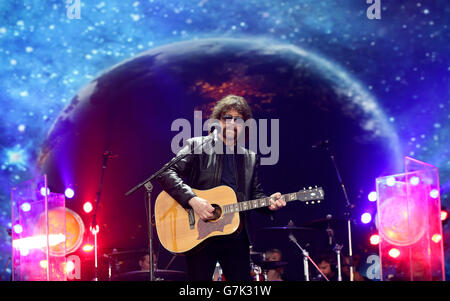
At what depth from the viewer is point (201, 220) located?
3781mm

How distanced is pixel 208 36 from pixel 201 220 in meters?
5.25

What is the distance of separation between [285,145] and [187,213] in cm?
515

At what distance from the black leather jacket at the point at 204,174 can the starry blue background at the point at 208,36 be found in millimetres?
4894

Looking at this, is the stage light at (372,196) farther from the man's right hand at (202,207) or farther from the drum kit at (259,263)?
the man's right hand at (202,207)

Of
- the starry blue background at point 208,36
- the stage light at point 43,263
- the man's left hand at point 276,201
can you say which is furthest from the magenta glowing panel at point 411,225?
the stage light at point 43,263

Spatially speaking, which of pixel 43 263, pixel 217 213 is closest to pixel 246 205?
pixel 217 213

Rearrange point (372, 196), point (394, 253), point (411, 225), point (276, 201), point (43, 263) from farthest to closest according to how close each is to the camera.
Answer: point (372, 196) < point (43, 263) < point (394, 253) < point (411, 225) < point (276, 201)

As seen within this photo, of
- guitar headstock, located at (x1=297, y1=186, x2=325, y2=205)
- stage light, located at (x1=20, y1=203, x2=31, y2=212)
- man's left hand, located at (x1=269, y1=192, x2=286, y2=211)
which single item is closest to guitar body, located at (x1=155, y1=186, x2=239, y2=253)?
man's left hand, located at (x1=269, y1=192, x2=286, y2=211)

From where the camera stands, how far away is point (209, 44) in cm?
852

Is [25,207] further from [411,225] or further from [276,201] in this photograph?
[411,225]

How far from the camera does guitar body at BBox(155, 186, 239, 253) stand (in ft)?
12.0

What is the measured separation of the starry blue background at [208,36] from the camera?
8.05 metres

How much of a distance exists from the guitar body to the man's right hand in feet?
0.23
